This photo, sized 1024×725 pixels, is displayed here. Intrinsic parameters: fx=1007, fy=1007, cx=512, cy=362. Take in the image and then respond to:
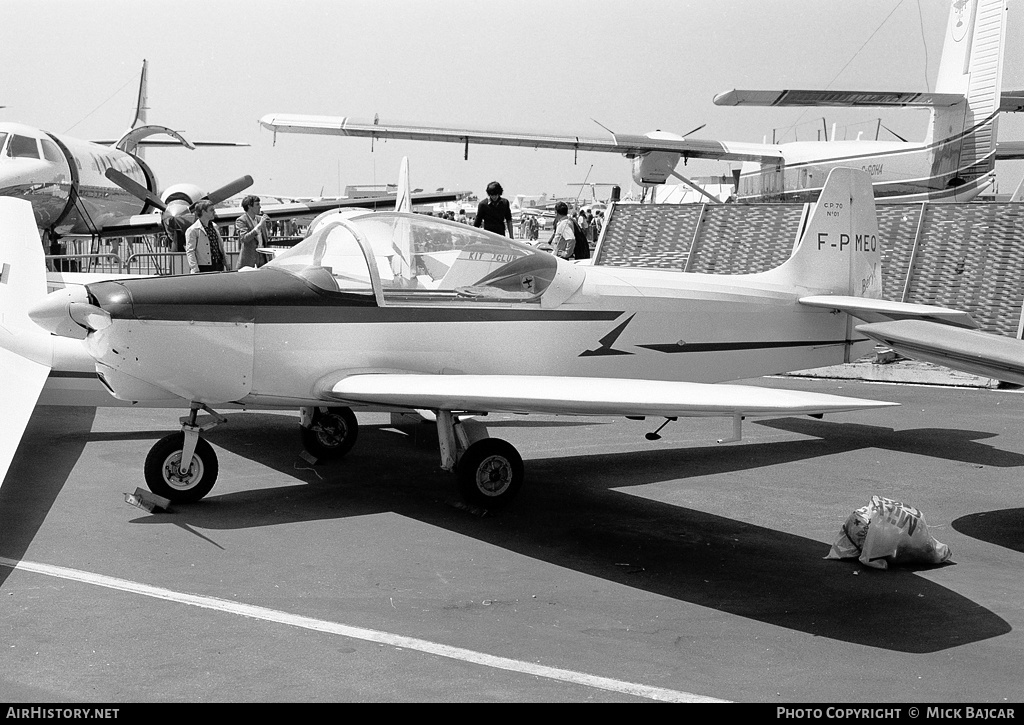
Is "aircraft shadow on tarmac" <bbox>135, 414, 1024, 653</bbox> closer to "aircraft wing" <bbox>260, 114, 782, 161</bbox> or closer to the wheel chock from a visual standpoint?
the wheel chock

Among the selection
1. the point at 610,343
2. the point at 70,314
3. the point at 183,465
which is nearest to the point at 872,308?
the point at 610,343

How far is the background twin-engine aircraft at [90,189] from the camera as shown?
18.7m

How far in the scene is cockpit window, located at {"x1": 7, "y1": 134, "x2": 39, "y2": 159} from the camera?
61.7 ft

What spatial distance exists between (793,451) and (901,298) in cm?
536

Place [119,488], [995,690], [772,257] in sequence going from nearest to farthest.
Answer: [995,690], [119,488], [772,257]

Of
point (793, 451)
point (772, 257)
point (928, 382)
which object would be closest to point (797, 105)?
point (772, 257)

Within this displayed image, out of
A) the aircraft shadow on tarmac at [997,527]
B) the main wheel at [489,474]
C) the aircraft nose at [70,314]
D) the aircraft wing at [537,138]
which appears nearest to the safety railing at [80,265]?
the aircraft wing at [537,138]

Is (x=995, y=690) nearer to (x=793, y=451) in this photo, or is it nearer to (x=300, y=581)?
(x=300, y=581)

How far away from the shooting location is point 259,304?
20.5ft

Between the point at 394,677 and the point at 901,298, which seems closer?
the point at 394,677

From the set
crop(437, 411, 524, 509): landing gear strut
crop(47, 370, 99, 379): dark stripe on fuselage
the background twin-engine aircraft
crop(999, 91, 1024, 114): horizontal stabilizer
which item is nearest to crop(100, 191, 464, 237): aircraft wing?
the background twin-engine aircraft

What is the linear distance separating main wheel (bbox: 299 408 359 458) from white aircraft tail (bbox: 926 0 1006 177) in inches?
→ 929

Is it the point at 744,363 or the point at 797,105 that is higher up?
the point at 797,105

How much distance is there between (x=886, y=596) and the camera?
4922mm
